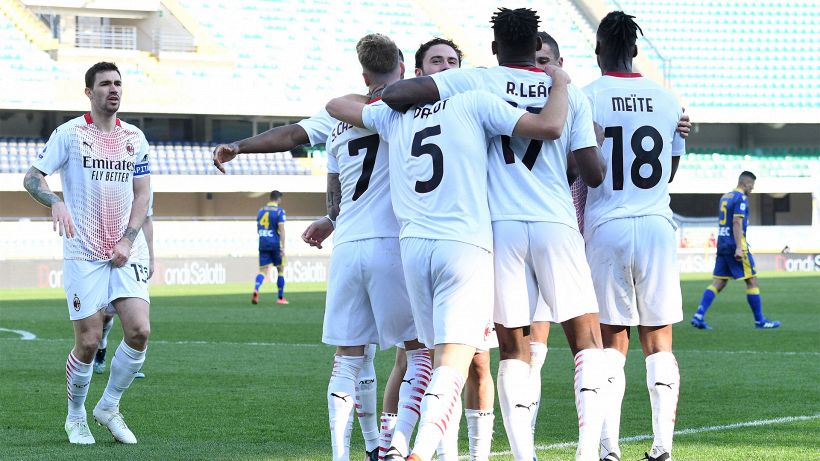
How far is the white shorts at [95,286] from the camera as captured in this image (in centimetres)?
729

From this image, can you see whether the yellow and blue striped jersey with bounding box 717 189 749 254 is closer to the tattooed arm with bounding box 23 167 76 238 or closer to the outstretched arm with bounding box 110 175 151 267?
the outstretched arm with bounding box 110 175 151 267

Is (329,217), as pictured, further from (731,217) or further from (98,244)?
(731,217)

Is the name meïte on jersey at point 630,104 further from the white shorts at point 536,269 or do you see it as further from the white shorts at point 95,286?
the white shorts at point 95,286

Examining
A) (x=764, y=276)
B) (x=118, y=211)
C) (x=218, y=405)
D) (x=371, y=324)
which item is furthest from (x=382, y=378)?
(x=764, y=276)

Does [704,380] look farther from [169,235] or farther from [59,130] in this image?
[169,235]

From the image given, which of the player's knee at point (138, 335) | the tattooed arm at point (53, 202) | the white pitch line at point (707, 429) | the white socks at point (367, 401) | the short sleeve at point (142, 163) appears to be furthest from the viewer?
the short sleeve at point (142, 163)

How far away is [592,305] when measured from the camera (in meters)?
5.51

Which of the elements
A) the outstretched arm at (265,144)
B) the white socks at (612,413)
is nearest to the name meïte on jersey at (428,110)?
the outstretched arm at (265,144)

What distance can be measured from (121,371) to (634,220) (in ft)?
10.4

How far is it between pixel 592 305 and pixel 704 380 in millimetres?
5309

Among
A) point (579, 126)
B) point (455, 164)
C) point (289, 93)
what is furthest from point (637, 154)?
point (289, 93)

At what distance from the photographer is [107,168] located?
7.42m

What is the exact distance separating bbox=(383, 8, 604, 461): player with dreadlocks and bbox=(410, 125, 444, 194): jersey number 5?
→ 0.51 feet

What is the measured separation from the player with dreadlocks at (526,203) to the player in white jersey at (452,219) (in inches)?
3.9
